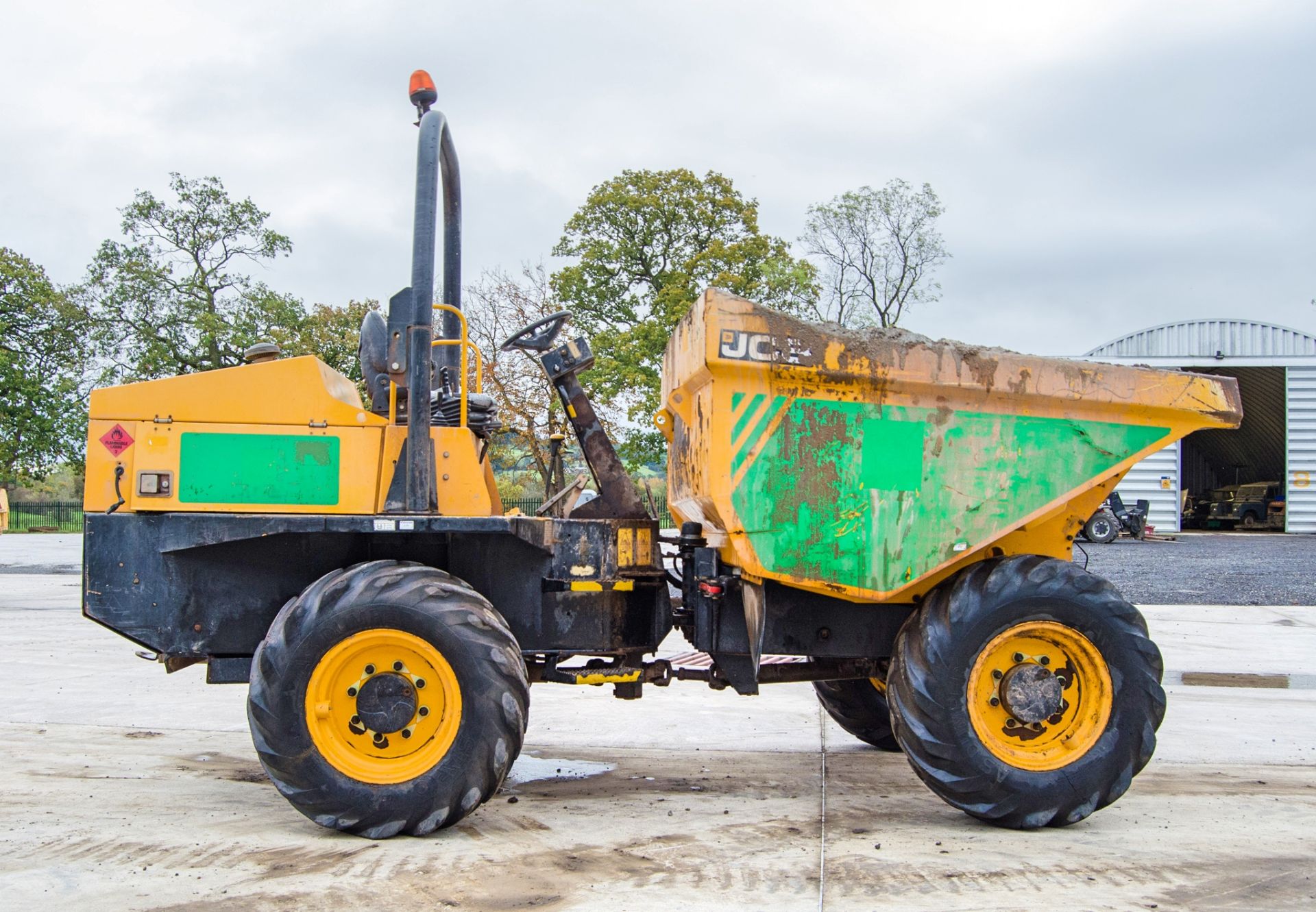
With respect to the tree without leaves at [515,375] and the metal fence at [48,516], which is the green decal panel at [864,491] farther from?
the metal fence at [48,516]

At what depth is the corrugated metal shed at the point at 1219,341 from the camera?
3262 cm

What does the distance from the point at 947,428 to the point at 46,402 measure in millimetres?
28016

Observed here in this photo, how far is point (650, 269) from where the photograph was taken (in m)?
29.0

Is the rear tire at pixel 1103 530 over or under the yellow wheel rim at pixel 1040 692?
over

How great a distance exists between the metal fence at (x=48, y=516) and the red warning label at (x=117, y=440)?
35839 millimetres

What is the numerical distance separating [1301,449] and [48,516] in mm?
39183

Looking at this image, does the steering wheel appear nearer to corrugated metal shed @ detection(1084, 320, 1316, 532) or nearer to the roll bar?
the roll bar

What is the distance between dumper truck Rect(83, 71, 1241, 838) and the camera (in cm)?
465

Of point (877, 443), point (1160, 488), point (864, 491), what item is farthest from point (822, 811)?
point (1160, 488)

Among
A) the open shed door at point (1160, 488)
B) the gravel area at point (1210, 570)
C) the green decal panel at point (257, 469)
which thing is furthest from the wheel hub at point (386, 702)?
the open shed door at point (1160, 488)

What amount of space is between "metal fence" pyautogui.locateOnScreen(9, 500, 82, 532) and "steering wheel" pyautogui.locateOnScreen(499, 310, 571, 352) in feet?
118

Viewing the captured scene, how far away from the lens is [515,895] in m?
3.91

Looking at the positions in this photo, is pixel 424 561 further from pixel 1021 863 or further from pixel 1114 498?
pixel 1114 498

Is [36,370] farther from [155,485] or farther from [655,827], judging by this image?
[655,827]
